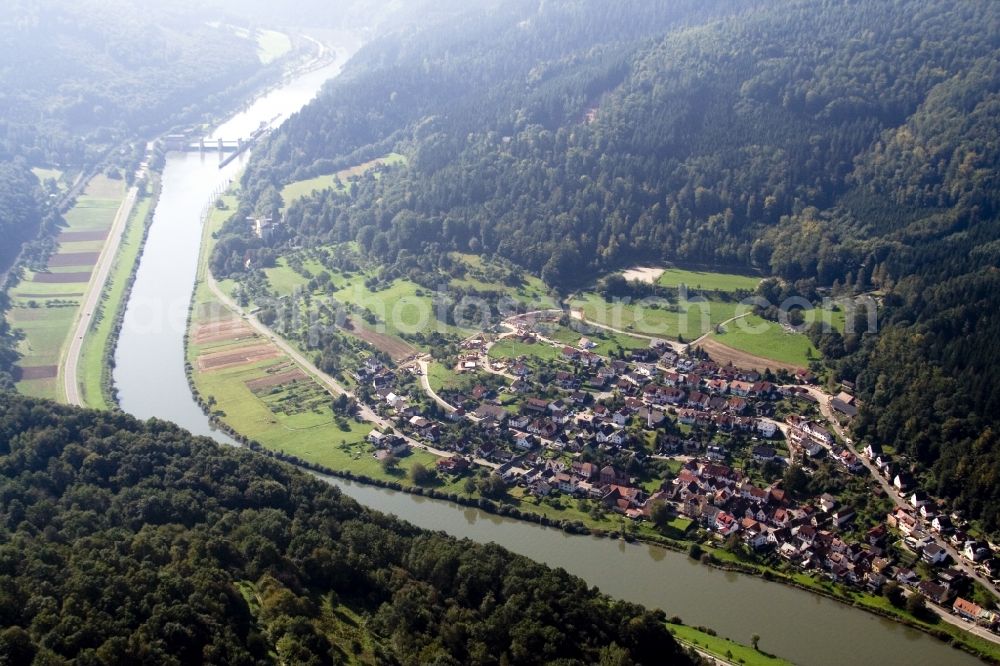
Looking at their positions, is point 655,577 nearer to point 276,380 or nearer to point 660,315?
point 276,380

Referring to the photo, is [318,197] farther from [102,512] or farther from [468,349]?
[102,512]

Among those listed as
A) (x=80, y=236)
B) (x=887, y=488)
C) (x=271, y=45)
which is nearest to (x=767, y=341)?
(x=887, y=488)

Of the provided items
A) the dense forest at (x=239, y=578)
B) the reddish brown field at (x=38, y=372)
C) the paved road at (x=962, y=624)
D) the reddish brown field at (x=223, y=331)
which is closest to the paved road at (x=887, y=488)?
the paved road at (x=962, y=624)

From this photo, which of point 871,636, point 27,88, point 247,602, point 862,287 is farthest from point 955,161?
point 27,88

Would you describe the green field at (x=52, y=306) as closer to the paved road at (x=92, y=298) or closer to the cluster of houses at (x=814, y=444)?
the paved road at (x=92, y=298)

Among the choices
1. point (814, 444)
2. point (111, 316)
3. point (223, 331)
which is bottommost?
point (814, 444)

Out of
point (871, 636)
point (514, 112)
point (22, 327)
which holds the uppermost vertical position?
point (514, 112)
